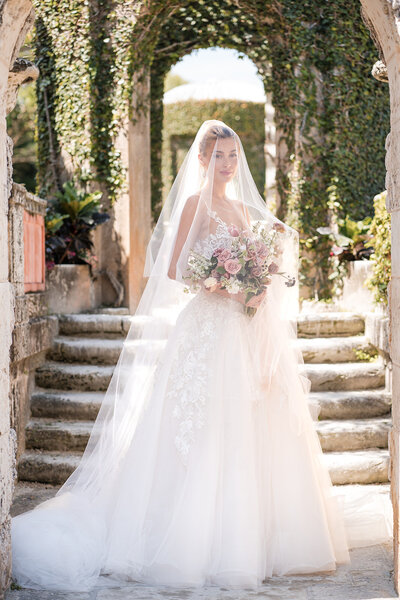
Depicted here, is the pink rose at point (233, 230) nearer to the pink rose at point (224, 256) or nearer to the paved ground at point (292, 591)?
the pink rose at point (224, 256)

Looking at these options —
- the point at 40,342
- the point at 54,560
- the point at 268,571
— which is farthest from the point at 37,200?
the point at 268,571

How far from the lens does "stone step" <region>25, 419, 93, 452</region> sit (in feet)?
16.9

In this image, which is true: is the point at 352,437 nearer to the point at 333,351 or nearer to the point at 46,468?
the point at 333,351

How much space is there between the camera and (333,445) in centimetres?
514

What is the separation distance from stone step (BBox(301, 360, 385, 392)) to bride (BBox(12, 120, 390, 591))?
5.45 feet

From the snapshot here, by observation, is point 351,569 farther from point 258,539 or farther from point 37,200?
point 37,200

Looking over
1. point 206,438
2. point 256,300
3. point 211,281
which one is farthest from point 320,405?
point 211,281

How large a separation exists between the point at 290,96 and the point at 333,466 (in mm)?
4777

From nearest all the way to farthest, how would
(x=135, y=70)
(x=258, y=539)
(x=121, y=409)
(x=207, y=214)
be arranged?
(x=258, y=539) → (x=207, y=214) → (x=121, y=409) → (x=135, y=70)

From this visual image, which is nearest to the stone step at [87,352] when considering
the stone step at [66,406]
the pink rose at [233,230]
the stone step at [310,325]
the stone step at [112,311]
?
the stone step at [310,325]

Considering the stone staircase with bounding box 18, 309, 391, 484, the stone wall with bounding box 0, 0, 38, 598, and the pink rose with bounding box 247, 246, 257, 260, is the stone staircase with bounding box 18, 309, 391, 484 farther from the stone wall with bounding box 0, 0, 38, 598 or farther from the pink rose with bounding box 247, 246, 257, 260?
the pink rose with bounding box 247, 246, 257, 260

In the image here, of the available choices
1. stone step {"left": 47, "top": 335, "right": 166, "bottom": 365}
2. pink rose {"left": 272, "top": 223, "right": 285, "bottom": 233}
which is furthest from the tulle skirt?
stone step {"left": 47, "top": 335, "right": 166, "bottom": 365}

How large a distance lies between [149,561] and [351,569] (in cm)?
103

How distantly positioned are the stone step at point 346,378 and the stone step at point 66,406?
176 centimetres
